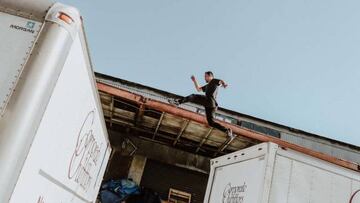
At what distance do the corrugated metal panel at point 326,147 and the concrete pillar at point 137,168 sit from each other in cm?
950

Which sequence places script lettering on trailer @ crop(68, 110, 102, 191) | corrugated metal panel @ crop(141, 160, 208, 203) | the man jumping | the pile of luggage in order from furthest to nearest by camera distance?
corrugated metal panel @ crop(141, 160, 208, 203)
the pile of luggage
the man jumping
script lettering on trailer @ crop(68, 110, 102, 191)

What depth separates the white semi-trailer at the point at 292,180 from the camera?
6.45 metres

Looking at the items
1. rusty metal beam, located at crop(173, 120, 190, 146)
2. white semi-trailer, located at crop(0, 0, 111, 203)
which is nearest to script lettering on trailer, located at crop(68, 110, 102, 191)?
white semi-trailer, located at crop(0, 0, 111, 203)

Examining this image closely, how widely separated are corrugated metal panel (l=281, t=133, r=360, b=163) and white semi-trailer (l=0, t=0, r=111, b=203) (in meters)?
18.7

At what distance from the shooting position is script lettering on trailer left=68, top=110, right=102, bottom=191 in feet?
15.8

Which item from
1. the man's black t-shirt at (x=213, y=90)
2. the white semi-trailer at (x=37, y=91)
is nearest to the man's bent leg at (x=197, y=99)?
the man's black t-shirt at (x=213, y=90)

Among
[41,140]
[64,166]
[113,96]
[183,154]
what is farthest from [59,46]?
[183,154]

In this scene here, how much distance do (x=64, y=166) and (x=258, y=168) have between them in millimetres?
3767

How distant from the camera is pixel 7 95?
3.12 m

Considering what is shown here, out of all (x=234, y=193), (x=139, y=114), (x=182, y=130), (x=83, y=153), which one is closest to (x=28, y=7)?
(x=83, y=153)

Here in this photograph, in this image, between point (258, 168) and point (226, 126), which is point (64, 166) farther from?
point (226, 126)

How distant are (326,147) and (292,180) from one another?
651 inches

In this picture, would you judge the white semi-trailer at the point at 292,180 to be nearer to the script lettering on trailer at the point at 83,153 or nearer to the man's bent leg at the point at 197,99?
the script lettering on trailer at the point at 83,153

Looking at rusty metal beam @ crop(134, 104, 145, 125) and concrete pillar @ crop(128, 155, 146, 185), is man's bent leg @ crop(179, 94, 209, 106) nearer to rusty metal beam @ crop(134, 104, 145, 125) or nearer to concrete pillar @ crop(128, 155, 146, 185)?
rusty metal beam @ crop(134, 104, 145, 125)
